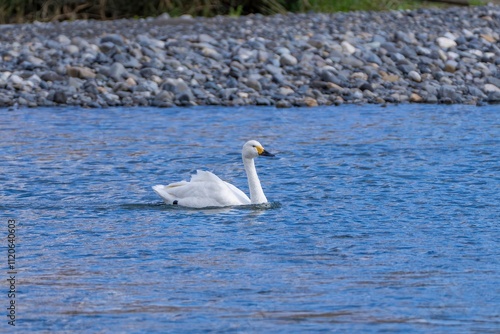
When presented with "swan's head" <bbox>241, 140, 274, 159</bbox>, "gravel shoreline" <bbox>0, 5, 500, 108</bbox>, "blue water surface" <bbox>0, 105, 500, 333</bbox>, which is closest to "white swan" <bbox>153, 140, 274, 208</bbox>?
"blue water surface" <bbox>0, 105, 500, 333</bbox>

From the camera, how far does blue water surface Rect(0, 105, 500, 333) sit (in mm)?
7188

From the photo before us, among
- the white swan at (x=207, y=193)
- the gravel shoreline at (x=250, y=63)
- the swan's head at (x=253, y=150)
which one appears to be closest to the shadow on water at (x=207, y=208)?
the white swan at (x=207, y=193)

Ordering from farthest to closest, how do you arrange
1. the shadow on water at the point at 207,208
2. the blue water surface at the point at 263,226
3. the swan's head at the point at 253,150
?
1. the swan's head at the point at 253,150
2. the shadow on water at the point at 207,208
3. the blue water surface at the point at 263,226

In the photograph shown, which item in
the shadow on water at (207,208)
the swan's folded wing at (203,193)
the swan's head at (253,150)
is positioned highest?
the swan's head at (253,150)

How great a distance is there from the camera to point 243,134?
50.9ft

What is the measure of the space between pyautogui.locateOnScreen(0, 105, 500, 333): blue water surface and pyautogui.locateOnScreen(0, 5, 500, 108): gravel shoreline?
150 cm

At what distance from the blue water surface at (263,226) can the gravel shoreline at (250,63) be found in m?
1.50

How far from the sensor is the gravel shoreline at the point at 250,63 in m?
18.5

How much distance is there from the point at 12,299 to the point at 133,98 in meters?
11.0

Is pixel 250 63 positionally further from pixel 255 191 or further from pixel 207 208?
pixel 207 208

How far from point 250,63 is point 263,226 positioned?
10068mm

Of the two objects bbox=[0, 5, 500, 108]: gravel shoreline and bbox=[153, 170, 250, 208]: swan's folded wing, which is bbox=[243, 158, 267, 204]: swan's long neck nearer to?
bbox=[153, 170, 250, 208]: swan's folded wing

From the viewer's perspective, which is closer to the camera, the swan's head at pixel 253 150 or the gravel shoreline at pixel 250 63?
the swan's head at pixel 253 150

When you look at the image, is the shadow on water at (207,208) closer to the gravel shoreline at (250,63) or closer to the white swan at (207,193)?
the white swan at (207,193)
